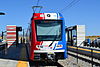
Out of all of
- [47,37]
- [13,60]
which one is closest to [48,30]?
[47,37]

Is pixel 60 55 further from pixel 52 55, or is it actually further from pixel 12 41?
pixel 12 41

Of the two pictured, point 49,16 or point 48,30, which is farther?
point 49,16

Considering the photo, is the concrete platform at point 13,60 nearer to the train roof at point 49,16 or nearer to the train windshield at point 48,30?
the train windshield at point 48,30

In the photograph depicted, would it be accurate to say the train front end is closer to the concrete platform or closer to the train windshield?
the train windshield

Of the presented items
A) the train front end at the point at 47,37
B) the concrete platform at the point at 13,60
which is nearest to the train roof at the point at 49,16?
the train front end at the point at 47,37

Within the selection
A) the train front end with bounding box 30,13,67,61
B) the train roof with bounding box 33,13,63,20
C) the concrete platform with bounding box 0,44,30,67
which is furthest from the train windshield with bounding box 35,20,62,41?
the concrete platform with bounding box 0,44,30,67

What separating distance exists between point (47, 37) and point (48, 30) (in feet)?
1.45

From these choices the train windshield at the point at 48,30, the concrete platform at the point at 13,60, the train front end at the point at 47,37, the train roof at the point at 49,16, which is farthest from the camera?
the train roof at the point at 49,16

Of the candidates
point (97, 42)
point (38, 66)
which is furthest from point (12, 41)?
point (38, 66)

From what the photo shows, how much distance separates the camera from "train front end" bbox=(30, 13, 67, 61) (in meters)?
14.6

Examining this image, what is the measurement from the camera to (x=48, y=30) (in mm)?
14828

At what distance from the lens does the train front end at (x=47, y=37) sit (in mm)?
14602

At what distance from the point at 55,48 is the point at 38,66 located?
1.84 meters

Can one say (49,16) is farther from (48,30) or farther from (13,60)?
(13,60)
